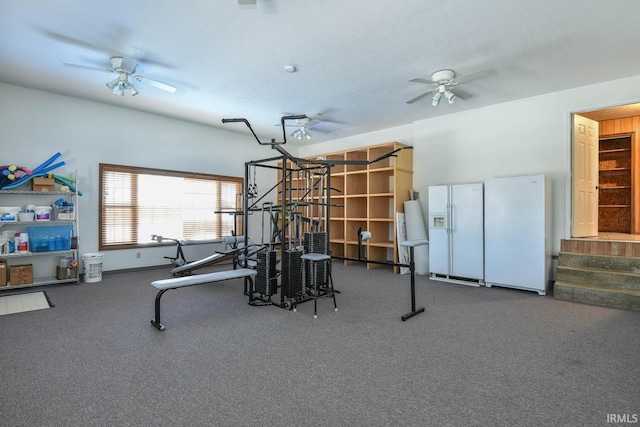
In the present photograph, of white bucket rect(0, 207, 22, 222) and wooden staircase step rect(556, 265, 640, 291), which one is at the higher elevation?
white bucket rect(0, 207, 22, 222)

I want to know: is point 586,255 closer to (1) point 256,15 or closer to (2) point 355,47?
(2) point 355,47

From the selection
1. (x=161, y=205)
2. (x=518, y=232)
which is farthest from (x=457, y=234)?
(x=161, y=205)

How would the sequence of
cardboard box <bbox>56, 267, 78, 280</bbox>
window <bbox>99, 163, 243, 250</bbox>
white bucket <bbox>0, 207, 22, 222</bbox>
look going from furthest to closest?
1. window <bbox>99, 163, 243, 250</bbox>
2. cardboard box <bbox>56, 267, 78, 280</bbox>
3. white bucket <bbox>0, 207, 22, 222</bbox>

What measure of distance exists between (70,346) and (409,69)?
4707 millimetres

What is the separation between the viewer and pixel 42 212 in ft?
16.0

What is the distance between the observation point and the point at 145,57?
3.83m

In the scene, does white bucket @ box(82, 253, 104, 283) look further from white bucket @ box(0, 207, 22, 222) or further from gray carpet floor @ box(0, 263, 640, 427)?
gray carpet floor @ box(0, 263, 640, 427)

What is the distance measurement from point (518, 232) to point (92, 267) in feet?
22.3

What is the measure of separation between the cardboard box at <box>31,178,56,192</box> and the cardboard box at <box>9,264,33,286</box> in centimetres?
117

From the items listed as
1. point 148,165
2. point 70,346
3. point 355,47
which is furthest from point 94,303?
point 355,47

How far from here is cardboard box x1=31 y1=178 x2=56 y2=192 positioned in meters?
4.84

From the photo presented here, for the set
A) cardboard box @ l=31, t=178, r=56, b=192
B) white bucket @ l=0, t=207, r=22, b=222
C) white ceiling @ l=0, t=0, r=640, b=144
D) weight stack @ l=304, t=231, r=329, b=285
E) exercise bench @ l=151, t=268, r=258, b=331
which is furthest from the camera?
cardboard box @ l=31, t=178, r=56, b=192

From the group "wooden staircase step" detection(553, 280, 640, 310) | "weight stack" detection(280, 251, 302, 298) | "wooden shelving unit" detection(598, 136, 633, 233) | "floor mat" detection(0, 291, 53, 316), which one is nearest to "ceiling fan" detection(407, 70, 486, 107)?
"weight stack" detection(280, 251, 302, 298)

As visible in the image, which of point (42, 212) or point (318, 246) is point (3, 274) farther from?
point (318, 246)
